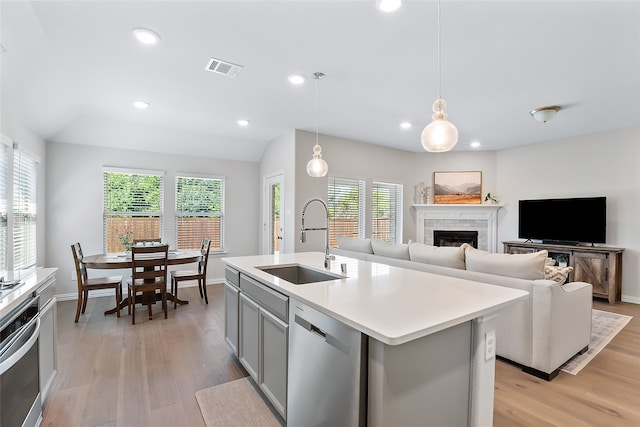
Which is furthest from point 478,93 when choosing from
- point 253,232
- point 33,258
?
point 33,258

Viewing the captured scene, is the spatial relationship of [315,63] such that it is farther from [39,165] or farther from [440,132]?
[39,165]

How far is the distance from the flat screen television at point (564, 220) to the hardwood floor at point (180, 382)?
1925 millimetres

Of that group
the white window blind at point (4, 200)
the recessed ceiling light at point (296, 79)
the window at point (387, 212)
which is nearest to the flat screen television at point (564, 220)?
the window at point (387, 212)

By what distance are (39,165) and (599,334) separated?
Answer: 295 inches

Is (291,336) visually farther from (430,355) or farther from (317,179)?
(317,179)

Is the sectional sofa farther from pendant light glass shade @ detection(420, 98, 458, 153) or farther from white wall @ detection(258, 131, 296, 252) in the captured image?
white wall @ detection(258, 131, 296, 252)

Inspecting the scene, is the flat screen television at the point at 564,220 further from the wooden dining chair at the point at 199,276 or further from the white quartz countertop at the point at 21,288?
the white quartz countertop at the point at 21,288

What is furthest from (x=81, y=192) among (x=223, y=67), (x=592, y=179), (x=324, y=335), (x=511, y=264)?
(x=592, y=179)

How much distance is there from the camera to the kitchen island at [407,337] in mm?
1247

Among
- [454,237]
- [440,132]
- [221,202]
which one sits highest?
[440,132]

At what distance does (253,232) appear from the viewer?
638 centimetres

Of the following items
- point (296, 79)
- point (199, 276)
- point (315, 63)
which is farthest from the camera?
point (199, 276)

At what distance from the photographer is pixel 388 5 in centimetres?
203

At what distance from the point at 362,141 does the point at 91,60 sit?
4.22 meters
